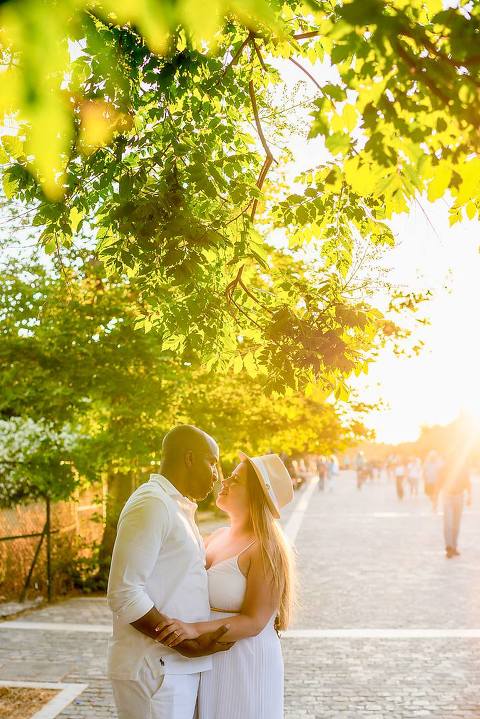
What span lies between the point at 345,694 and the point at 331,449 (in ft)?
41.5

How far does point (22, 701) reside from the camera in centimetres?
673

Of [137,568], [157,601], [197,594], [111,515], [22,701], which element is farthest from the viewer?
[111,515]

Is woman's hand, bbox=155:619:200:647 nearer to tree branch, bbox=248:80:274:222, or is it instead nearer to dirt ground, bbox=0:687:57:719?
tree branch, bbox=248:80:274:222

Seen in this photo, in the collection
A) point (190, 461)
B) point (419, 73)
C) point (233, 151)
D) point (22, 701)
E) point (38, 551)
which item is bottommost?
point (22, 701)

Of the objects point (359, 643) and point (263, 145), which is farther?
point (359, 643)

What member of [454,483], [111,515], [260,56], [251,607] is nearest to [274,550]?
[251,607]

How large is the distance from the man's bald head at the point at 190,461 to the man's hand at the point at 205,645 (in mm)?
555

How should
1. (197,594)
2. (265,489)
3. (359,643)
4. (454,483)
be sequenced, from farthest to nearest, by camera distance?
(454,483)
(359,643)
(265,489)
(197,594)

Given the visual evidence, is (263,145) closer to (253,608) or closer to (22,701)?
(253,608)

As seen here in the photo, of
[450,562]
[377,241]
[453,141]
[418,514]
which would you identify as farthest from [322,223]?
[418,514]

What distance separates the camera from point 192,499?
12.6 ft

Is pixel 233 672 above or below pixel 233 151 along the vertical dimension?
below

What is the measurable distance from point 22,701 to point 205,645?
3.84m

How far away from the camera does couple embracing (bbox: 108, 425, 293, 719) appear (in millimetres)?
3373
